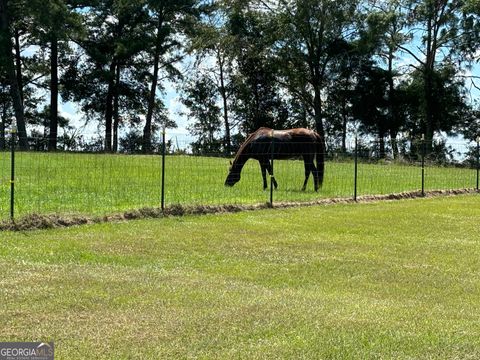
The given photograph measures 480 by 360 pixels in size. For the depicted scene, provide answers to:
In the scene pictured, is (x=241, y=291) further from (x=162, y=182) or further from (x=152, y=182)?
(x=152, y=182)

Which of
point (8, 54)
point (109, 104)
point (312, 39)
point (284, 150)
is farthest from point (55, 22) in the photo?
point (284, 150)

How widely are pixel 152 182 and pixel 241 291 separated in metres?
13.1

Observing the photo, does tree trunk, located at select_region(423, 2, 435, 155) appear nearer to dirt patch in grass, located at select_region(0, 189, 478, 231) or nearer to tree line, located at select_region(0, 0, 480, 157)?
tree line, located at select_region(0, 0, 480, 157)

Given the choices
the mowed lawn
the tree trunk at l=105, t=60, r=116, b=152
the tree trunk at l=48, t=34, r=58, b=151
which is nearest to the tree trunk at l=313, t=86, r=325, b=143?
the tree trunk at l=105, t=60, r=116, b=152

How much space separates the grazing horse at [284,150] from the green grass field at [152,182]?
2.03 feet

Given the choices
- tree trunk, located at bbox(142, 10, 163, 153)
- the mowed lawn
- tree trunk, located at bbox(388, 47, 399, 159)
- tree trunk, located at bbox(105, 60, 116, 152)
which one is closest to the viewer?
the mowed lawn

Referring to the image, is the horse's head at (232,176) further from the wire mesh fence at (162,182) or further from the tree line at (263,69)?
the tree line at (263,69)

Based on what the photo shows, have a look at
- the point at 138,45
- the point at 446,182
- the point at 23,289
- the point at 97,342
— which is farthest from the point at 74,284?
the point at 138,45

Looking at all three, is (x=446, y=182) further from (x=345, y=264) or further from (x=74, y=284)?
(x=74, y=284)

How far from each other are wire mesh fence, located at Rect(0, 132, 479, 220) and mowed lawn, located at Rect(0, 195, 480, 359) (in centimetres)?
257

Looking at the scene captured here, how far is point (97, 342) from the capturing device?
196 inches

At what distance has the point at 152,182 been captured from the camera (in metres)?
A: 19.5

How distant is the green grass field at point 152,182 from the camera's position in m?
14.4

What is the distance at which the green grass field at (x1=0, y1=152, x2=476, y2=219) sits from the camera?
47.1 feet
